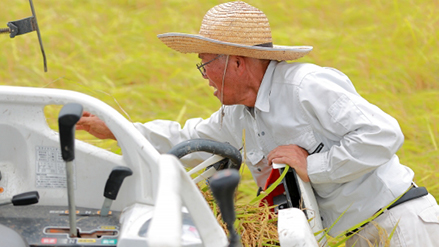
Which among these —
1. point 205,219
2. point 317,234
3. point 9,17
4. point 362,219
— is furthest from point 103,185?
point 9,17

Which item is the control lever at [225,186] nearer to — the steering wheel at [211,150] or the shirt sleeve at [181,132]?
the steering wheel at [211,150]

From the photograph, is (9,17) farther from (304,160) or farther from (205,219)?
(205,219)

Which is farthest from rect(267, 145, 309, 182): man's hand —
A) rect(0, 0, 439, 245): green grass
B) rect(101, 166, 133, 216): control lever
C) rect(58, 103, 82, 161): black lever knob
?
rect(0, 0, 439, 245): green grass

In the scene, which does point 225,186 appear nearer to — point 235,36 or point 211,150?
point 211,150

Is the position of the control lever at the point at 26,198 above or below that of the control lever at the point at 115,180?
below

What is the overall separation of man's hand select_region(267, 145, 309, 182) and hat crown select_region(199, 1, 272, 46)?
409mm

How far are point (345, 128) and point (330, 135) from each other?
121 millimetres

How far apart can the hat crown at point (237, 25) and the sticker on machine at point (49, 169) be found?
0.74m

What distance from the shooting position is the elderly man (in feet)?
6.54

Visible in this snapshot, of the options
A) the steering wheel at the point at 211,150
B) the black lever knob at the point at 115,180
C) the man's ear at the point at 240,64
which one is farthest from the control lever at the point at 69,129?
the man's ear at the point at 240,64

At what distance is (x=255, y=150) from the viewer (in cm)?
237

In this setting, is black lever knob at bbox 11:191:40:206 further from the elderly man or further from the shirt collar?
the shirt collar

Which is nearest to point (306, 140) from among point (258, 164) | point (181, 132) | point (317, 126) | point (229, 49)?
point (317, 126)

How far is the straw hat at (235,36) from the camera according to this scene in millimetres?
2107
